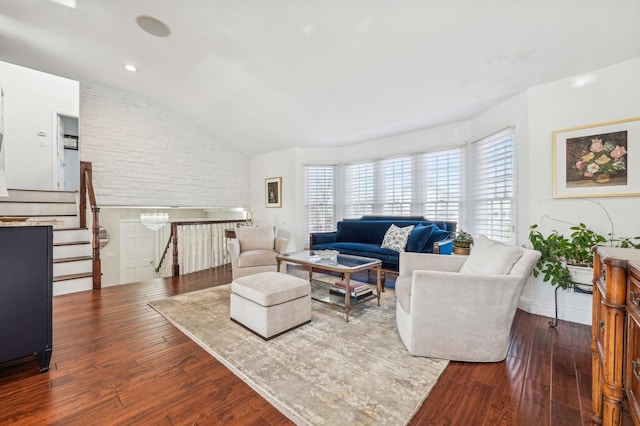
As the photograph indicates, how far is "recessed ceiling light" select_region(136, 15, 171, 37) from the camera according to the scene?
2975 mm

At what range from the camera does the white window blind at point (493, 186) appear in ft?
10.8

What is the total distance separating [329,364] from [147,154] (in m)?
5.05

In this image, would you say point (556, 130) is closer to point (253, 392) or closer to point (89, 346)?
point (253, 392)

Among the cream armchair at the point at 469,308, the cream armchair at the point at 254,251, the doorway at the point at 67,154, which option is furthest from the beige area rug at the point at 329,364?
the doorway at the point at 67,154

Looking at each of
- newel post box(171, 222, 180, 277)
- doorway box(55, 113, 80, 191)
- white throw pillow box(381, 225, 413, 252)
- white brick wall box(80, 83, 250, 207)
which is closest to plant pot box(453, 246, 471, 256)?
white throw pillow box(381, 225, 413, 252)

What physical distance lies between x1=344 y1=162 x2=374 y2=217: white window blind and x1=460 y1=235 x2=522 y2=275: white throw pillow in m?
2.96

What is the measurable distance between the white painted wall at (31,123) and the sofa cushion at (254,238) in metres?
4.17

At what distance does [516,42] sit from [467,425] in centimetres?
299

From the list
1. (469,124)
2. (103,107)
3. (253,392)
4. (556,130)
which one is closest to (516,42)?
(556,130)

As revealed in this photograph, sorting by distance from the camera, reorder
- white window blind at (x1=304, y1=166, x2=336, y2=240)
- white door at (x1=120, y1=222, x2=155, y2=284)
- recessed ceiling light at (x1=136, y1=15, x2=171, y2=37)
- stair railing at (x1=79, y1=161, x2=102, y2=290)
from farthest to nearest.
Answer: white window blind at (x1=304, y1=166, x2=336, y2=240) < white door at (x1=120, y1=222, x2=155, y2=284) < stair railing at (x1=79, y1=161, x2=102, y2=290) < recessed ceiling light at (x1=136, y1=15, x2=171, y2=37)

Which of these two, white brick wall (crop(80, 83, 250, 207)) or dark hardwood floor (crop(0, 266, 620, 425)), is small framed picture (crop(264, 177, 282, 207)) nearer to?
white brick wall (crop(80, 83, 250, 207))

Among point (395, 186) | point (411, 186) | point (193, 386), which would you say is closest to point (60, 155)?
point (193, 386)

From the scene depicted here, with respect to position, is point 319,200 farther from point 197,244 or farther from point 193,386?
point 193,386

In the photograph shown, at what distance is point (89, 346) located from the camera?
2193 mm
